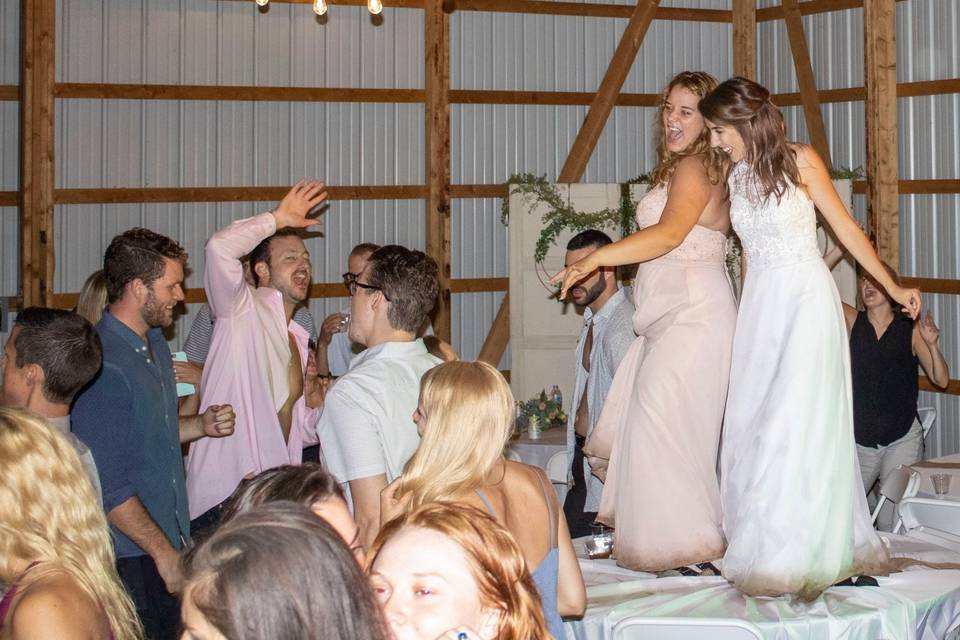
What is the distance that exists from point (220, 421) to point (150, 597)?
2.47 feet

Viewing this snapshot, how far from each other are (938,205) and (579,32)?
3414 millimetres

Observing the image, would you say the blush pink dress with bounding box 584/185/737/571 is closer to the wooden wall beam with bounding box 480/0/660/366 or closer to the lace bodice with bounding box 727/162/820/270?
the lace bodice with bounding box 727/162/820/270

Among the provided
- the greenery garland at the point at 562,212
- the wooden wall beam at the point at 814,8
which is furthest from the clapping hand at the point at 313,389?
the wooden wall beam at the point at 814,8

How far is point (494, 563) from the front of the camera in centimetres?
169

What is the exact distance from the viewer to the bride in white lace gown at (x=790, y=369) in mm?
3592

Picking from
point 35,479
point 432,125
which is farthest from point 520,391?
point 35,479

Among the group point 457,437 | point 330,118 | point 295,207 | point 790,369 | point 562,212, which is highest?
point 330,118

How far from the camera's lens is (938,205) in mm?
9195

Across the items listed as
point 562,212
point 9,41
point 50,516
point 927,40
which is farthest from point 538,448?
point 9,41

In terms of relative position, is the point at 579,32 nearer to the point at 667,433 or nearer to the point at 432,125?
the point at 432,125

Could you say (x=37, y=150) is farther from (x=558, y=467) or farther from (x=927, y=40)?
(x=927, y=40)

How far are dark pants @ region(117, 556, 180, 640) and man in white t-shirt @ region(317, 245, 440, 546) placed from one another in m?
0.84

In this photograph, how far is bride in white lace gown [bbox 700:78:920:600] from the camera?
3592 mm

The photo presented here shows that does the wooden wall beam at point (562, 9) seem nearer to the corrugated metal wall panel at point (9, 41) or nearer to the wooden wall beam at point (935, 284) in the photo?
the corrugated metal wall panel at point (9, 41)
